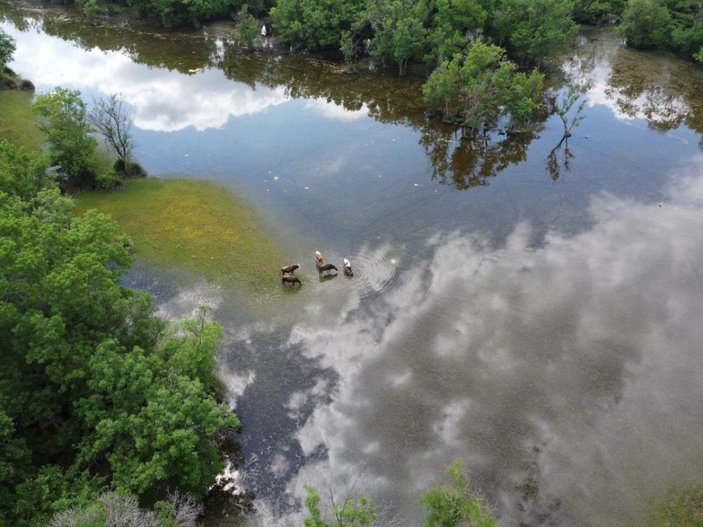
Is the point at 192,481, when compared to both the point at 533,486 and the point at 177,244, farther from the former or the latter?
the point at 177,244

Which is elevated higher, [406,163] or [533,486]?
[406,163]

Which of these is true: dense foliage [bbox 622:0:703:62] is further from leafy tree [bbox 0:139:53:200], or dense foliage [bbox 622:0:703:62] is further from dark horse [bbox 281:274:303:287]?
leafy tree [bbox 0:139:53:200]

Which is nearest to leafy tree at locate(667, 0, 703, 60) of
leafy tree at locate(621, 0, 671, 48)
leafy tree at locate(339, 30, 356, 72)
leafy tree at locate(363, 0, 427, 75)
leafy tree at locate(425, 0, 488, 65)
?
leafy tree at locate(621, 0, 671, 48)

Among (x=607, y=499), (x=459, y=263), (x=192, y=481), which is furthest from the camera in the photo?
(x=459, y=263)

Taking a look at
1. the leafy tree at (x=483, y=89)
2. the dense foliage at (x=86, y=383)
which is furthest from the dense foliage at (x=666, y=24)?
the dense foliage at (x=86, y=383)

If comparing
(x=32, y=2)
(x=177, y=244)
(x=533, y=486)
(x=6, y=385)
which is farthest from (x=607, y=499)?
(x=32, y=2)

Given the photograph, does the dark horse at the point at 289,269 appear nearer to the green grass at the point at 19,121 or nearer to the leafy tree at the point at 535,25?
the green grass at the point at 19,121
